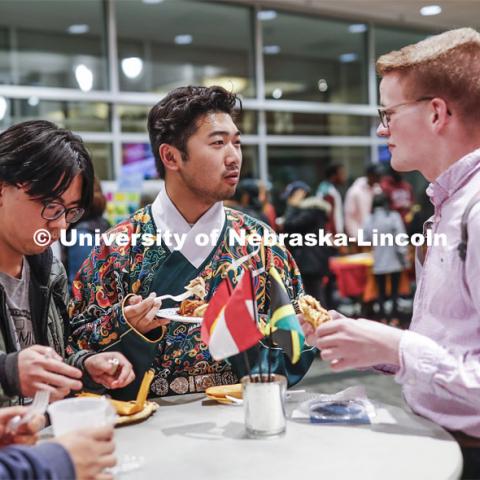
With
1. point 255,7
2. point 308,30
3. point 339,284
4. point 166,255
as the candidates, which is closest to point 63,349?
point 166,255

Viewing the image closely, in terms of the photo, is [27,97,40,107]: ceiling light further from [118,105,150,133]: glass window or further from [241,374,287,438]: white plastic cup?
[241,374,287,438]: white plastic cup

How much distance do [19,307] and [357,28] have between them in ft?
31.5

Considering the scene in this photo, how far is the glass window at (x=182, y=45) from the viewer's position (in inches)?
327

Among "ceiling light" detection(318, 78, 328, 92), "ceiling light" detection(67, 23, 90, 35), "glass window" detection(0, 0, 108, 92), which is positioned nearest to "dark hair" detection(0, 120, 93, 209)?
"glass window" detection(0, 0, 108, 92)

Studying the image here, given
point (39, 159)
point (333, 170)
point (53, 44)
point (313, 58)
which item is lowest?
point (39, 159)

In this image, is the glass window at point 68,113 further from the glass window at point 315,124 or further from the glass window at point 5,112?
the glass window at point 315,124

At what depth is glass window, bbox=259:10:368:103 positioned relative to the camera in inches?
378

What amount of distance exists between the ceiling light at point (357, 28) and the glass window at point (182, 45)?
6.45 ft

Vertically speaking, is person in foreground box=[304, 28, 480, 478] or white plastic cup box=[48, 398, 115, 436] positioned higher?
person in foreground box=[304, 28, 480, 478]

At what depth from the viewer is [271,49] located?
9.60 metres

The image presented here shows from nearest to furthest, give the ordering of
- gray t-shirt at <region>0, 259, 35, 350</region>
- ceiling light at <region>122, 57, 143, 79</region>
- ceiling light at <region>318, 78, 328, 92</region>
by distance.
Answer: gray t-shirt at <region>0, 259, 35, 350</region> < ceiling light at <region>122, 57, 143, 79</region> < ceiling light at <region>318, 78, 328, 92</region>

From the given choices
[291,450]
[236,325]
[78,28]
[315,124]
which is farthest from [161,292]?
[315,124]

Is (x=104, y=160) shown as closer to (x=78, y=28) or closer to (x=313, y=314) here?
(x=78, y=28)

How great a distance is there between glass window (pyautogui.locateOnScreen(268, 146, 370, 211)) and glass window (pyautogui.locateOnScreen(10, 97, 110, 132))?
8.40ft
